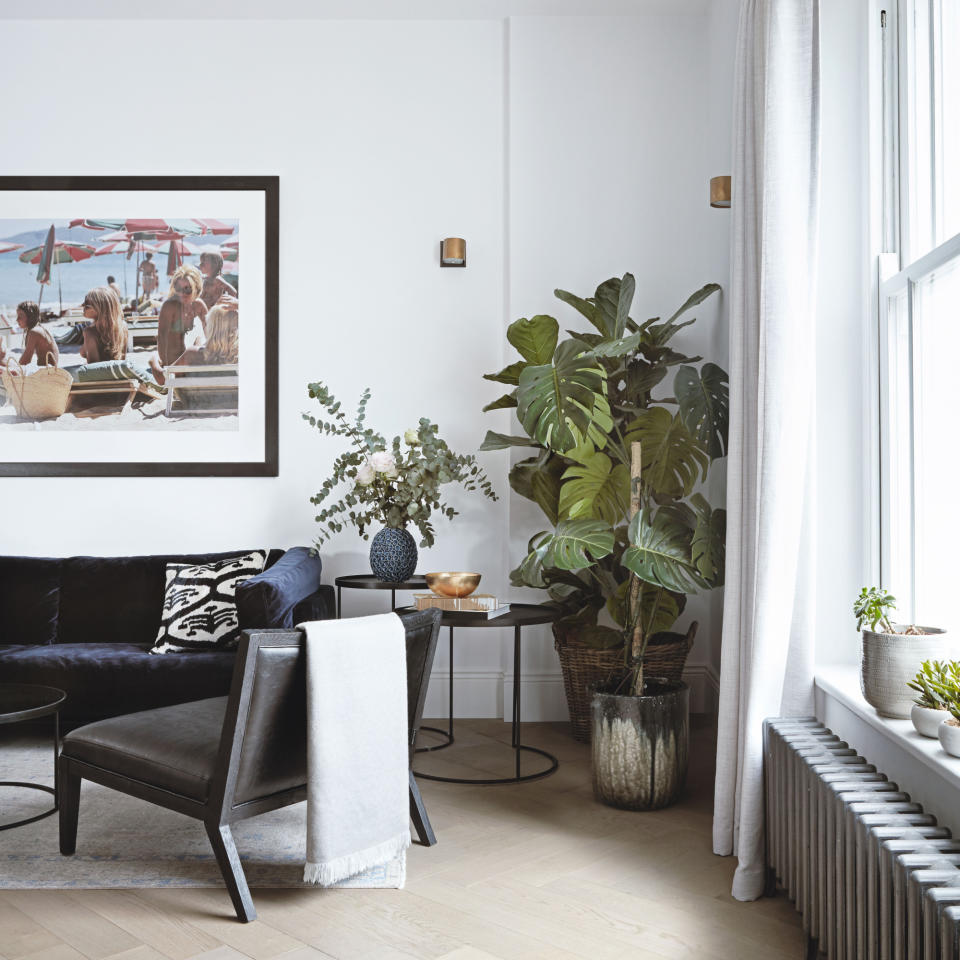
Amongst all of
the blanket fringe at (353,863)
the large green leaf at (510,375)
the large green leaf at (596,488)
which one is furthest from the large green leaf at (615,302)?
the blanket fringe at (353,863)

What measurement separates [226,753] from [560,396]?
61.5 inches

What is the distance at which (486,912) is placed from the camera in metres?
2.25

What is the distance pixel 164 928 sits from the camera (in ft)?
7.05

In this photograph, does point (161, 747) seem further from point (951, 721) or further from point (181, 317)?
Answer: point (181, 317)

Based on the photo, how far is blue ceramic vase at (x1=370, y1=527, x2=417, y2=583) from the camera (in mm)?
3623

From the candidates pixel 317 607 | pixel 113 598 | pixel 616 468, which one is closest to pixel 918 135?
pixel 616 468

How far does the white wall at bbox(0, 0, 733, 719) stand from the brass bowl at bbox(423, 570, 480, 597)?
81 cm

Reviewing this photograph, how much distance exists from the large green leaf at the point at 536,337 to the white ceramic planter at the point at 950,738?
7.37ft

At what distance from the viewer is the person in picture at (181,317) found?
420cm

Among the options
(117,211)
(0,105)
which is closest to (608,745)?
(117,211)

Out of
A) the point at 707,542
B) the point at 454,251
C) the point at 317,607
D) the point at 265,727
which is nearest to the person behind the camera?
the point at 265,727

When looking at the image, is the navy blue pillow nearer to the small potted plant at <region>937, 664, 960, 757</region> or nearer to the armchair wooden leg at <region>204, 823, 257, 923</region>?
the armchair wooden leg at <region>204, 823, 257, 923</region>

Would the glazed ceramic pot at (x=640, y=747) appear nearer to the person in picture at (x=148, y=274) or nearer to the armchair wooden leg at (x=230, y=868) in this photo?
the armchair wooden leg at (x=230, y=868)

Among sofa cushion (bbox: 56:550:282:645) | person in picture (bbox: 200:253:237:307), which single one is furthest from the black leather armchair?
person in picture (bbox: 200:253:237:307)
